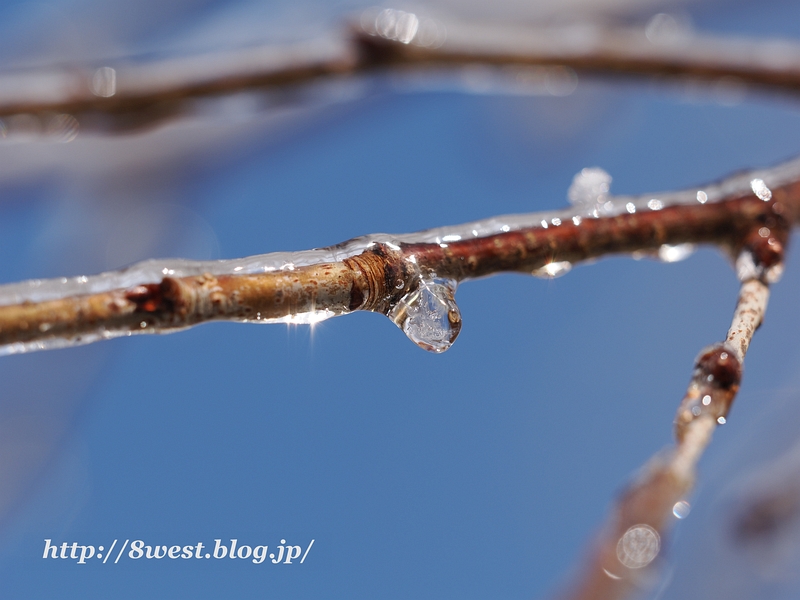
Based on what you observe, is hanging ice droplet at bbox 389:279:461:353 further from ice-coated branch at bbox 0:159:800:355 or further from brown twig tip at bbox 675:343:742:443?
brown twig tip at bbox 675:343:742:443

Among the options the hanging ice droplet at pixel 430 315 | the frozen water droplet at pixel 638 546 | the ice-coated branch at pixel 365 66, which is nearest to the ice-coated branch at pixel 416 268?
the hanging ice droplet at pixel 430 315

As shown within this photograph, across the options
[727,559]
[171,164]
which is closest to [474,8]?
[171,164]

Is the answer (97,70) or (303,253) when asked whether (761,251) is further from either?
(97,70)

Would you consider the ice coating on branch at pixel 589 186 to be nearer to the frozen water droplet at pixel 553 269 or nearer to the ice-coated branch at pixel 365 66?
the frozen water droplet at pixel 553 269

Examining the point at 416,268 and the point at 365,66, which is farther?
the point at 365,66

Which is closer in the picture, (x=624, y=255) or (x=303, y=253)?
(x=303, y=253)

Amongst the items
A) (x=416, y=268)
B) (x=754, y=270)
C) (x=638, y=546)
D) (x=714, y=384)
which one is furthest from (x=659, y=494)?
(x=754, y=270)

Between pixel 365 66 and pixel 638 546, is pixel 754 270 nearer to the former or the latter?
pixel 638 546

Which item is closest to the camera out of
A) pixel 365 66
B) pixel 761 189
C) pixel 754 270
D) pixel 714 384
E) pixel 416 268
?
pixel 714 384
